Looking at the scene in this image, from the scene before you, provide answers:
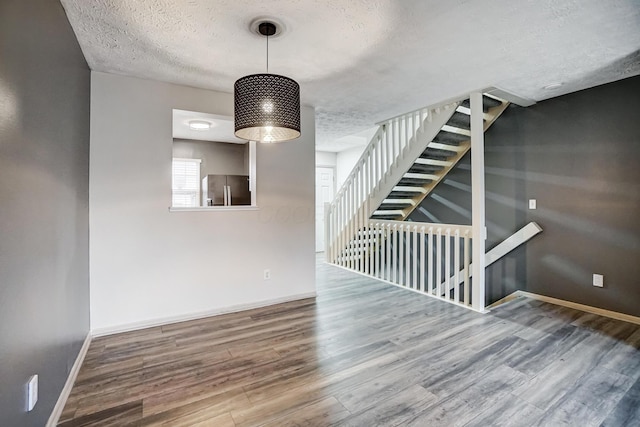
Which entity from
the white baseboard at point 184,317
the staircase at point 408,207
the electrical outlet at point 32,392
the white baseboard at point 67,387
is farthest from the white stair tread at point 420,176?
the electrical outlet at point 32,392

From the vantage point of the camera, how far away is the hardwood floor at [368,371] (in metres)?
1.63

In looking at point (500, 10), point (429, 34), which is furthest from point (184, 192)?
point (500, 10)

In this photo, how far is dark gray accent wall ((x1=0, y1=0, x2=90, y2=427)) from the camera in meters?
1.14

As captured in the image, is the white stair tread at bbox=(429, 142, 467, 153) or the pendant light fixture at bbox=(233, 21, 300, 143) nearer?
the pendant light fixture at bbox=(233, 21, 300, 143)

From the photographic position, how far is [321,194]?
7.11 m

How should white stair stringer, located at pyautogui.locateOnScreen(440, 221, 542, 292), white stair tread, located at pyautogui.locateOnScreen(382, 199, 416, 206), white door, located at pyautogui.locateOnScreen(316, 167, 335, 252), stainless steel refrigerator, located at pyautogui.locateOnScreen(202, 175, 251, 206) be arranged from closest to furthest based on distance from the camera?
white stair stringer, located at pyautogui.locateOnScreen(440, 221, 542, 292) < stainless steel refrigerator, located at pyautogui.locateOnScreen(202, 175, 251, 206) < white stair tread, located at pyautogui.locateOnScreen(382, 199, 416, 206) < white door, located at pyautogui.locateOnScreen(316, 167, 335, 252)

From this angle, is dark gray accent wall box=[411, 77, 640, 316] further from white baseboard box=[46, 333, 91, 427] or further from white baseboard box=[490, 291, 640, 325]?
white baseboard box=[46, 333, 91, 427]

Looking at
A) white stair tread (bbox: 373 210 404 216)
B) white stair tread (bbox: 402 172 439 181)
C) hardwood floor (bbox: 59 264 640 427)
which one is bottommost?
hardwood floor (bbox: 59 264 640 427)

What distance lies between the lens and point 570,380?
1.93m

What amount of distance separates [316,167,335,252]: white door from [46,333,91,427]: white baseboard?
503 centimetres

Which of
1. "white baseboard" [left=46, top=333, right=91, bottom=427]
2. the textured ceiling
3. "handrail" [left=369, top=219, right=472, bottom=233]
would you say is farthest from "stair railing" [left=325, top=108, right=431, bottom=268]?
"white baseboard" [left=46, top=333, right=91, bottom=427]

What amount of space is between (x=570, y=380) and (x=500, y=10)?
7.67 feet

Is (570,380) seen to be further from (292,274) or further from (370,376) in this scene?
(292,274)

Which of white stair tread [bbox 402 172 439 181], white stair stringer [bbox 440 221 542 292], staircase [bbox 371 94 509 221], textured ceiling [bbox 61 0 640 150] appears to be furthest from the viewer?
white stair tread [bbox 402 172 439 181]
